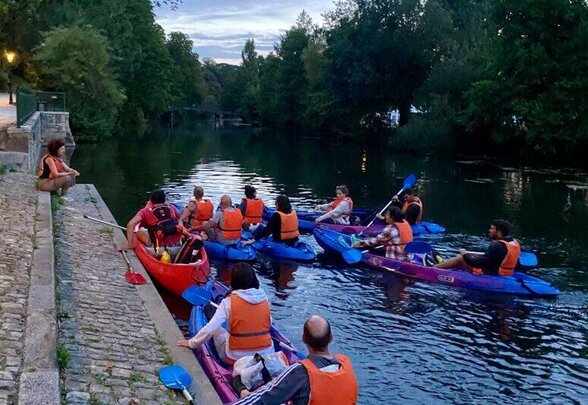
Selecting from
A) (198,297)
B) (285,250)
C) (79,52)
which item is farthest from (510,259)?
(79,52)

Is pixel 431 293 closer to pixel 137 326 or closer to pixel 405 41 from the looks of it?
pixel 137 326

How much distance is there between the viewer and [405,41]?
49.4m

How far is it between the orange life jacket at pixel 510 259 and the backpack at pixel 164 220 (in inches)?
250

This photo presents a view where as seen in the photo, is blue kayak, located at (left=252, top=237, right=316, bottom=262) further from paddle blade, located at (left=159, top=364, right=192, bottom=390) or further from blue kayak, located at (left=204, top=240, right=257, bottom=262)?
paddle blade, located at (left=159, top=364, right=192, bottom=390)

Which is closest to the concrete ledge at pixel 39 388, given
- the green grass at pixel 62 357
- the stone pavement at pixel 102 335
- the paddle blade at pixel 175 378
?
the stone pavement at pixel 102 335

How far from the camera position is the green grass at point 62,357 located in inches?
235

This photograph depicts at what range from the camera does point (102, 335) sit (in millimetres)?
7199

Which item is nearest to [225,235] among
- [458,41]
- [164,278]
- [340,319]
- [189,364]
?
[164,278]

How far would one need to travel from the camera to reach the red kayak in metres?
10.6

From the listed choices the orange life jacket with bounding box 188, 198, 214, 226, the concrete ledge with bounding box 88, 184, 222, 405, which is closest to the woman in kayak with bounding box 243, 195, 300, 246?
the orange life jacket with bounding box 188, 198, 214, 226

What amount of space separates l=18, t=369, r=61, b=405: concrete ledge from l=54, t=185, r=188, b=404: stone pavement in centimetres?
28

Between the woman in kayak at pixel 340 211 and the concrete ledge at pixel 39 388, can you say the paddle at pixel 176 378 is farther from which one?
the woman in kayak at pixel 340 211

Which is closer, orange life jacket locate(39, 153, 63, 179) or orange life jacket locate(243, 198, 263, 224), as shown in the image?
orange life jacket locate(39, 153, 63, 179)

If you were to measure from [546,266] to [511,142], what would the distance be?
2997cm
